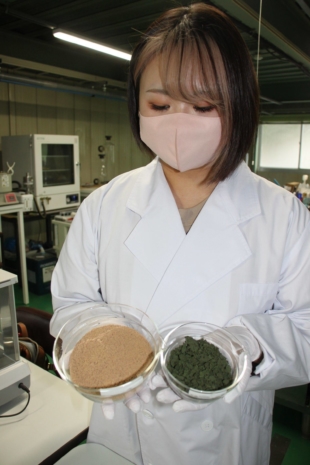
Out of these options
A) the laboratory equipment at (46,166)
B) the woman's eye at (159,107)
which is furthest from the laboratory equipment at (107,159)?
the woman's eye at (159,107)

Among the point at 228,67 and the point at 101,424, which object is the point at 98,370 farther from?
the point at 228,67

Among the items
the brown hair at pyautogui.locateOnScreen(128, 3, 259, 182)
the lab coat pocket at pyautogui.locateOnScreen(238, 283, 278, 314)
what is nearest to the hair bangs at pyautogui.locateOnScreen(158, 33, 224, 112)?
the brown hair at pyautogui.locateOnScreen(128, 3, 259, 182)

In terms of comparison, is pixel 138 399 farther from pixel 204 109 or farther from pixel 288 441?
pixel 288 441

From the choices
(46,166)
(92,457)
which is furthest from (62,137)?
(92,457)

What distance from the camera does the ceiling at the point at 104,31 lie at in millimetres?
2775

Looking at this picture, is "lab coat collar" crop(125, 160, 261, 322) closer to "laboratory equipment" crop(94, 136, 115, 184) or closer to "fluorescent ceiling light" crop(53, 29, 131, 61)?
"fluorescent ceiling light" crop(53, 29, 131, 61)

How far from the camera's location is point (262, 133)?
894cm

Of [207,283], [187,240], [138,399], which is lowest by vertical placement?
[138,399]

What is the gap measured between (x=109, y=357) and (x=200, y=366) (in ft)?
0.66

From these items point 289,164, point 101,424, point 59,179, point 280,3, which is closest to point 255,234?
point 101,424

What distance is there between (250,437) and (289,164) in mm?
8495

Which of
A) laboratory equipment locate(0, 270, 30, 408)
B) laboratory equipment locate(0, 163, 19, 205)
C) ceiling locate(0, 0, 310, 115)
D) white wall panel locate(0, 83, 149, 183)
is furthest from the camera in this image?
white wall panel locate(0, 83, 149, 183)

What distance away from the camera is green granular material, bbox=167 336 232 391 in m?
0.71

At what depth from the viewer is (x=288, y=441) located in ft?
6.62
